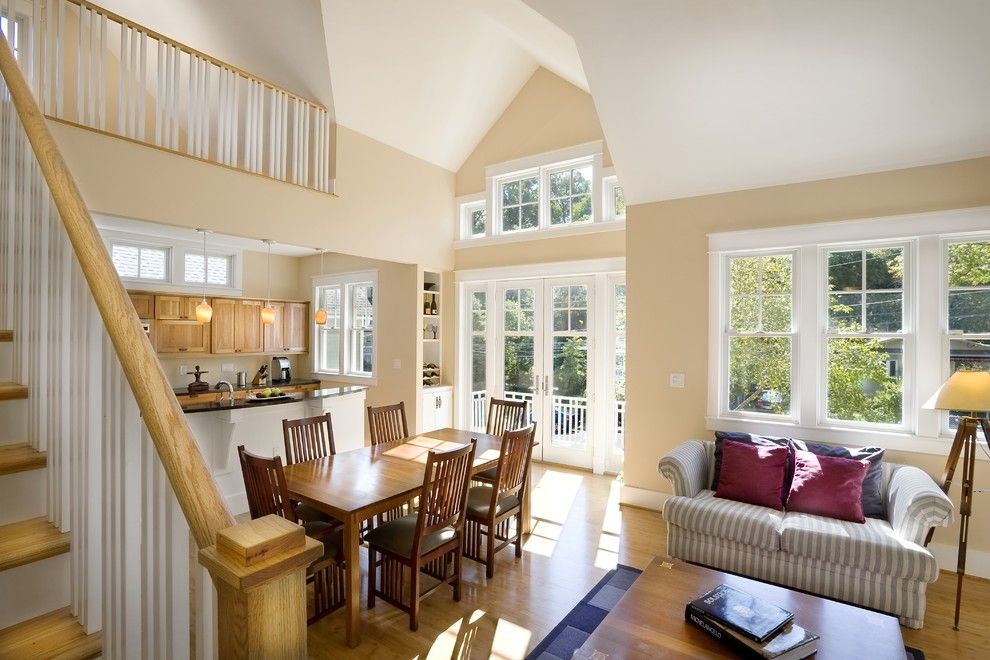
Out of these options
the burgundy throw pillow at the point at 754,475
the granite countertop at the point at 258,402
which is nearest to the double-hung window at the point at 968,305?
the burgundy throw pillow at the point at 754,475

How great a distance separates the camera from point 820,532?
9.35ft

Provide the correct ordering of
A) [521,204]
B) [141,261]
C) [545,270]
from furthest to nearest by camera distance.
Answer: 1. [141,261]
2. [521,204]
3. [545,270]

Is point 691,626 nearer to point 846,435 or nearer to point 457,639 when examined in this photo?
point 457,639

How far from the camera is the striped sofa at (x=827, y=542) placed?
8.71 ft

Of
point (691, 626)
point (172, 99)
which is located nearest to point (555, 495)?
point (691, 626)

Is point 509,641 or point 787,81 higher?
point 787,81

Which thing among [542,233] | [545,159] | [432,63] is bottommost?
[542,233]

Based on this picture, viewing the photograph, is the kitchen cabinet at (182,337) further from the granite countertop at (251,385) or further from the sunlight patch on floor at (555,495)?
the sunlight patch on floor at (555,495)

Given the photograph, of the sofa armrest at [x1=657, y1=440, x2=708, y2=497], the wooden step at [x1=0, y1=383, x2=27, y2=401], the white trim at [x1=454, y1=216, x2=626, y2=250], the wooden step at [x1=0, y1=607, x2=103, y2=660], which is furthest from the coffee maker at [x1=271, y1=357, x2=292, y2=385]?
the wooden step at [x1=0, y1=607, x2=103, y2=660]

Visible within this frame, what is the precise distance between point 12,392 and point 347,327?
19.3 ft

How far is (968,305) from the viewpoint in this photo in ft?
11.0

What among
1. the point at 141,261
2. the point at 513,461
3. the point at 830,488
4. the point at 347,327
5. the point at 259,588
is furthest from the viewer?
the point at 347,327

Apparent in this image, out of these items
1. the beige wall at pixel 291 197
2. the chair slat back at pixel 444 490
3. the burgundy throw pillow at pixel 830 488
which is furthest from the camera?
the beige wall at pixel 291 197

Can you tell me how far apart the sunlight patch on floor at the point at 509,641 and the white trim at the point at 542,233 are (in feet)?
13.1
